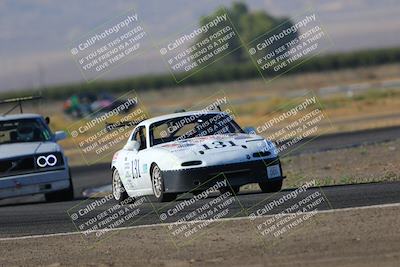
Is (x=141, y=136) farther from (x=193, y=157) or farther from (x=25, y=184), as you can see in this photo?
(x=25, y=184)

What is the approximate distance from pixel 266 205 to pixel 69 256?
3281 mm

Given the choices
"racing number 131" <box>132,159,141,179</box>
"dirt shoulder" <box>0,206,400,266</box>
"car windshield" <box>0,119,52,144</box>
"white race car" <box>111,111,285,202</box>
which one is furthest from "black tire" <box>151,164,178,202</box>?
"car windshield" <box>0,119,52,144</box>

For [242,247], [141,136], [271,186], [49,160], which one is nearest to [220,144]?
[271,186]

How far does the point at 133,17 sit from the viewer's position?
26.3 meters

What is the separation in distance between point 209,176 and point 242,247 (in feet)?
14.2

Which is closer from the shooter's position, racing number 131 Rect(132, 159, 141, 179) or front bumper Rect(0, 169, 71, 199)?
racing number 131 Rect(132, 159, 141, 179)

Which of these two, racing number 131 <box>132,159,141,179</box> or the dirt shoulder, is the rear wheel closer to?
racing number 131 <box>132,159,141,179</box>

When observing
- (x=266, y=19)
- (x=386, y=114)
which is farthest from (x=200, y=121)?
(x=266, y=19)

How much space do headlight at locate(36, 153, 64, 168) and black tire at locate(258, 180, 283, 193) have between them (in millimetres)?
4862

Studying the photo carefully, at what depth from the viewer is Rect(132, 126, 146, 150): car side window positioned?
17547 millimetres

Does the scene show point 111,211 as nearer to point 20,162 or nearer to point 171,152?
point 171,152

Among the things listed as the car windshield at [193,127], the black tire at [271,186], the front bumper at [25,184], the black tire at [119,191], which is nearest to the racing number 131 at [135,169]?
the car windshield at [193,127]

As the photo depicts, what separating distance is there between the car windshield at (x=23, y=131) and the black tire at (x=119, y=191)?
3097 millimetres

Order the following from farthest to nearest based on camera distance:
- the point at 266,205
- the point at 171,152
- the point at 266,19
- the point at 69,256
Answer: the point at 266,19 < the point at 171,152 < the point at 266,205 < the point at 69,256
